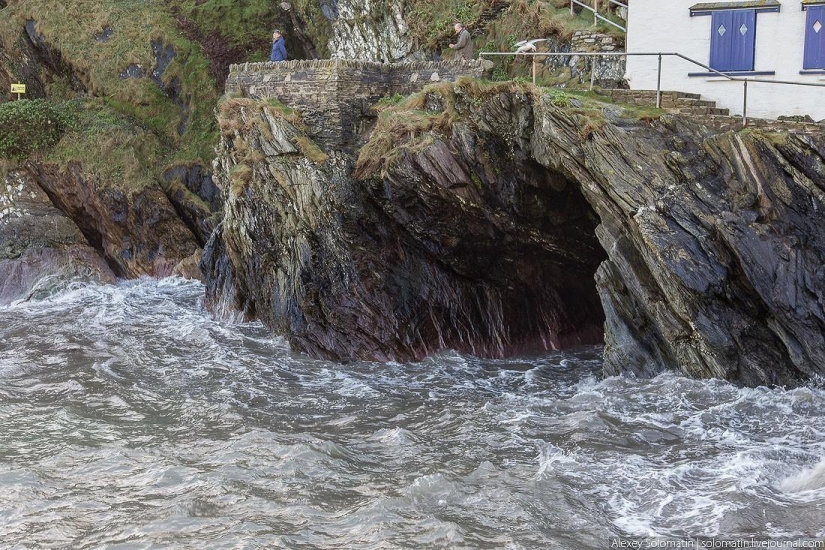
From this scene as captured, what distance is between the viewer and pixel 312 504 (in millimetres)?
11453

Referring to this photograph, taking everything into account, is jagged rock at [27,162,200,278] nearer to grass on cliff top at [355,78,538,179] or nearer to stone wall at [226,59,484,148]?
stone wall at [226,59,484,148]

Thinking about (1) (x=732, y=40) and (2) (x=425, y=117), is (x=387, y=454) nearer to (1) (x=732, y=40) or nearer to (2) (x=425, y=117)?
(2) (x=425, y=117)

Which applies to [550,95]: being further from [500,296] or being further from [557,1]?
[557,1]

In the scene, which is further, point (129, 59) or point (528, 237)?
point (129, 59)

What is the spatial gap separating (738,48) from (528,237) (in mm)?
Result: 5646

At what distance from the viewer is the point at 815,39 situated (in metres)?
16.6

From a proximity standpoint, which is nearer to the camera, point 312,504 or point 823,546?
point 823,546

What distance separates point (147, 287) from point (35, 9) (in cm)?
1277

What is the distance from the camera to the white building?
54.4ft

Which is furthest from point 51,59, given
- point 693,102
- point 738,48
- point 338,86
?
point 738,48

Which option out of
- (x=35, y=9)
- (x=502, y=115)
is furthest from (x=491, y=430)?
(x=35, y=9)

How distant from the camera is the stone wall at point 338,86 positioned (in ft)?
70.2

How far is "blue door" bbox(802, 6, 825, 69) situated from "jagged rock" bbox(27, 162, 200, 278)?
62.8 ft

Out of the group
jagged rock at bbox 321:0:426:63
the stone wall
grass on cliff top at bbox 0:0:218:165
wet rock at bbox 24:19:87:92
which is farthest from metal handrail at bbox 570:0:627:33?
wet rock at bbox 24:19:87:92
